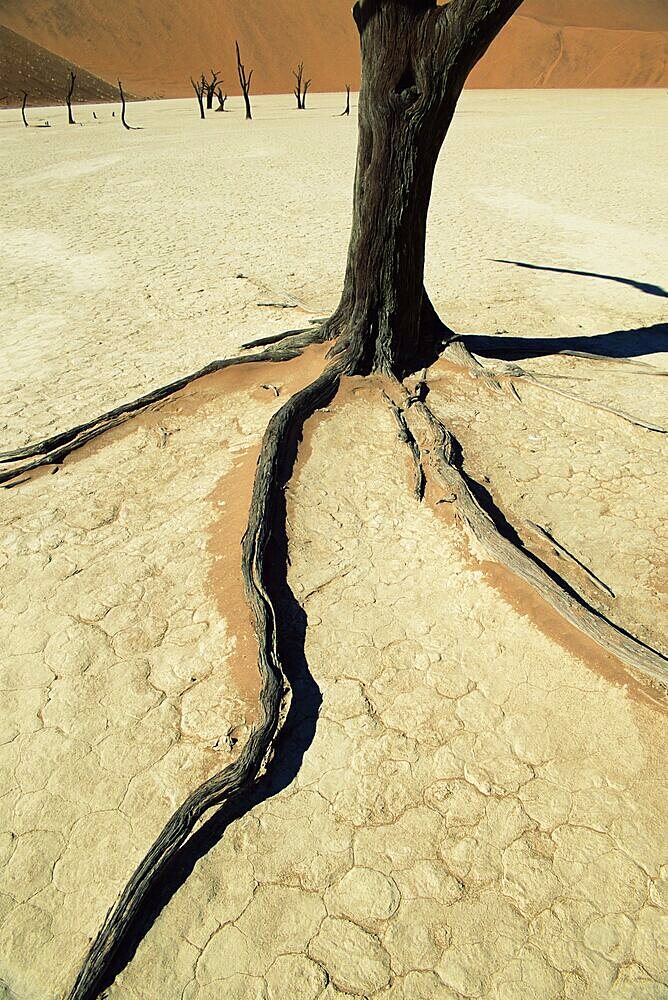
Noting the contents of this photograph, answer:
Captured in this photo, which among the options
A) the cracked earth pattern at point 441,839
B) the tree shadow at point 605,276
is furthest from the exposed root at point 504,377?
the tree shadow at point 605,276

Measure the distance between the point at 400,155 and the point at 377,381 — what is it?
142 centimetres

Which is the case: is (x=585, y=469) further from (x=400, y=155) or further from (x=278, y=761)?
(x=278, y=761)

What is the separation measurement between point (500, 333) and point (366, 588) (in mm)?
3696

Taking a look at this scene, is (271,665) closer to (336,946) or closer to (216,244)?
(336,946)

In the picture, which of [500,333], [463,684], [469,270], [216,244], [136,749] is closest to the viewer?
[136,749]

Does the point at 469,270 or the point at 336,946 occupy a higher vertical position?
the point at 469,270

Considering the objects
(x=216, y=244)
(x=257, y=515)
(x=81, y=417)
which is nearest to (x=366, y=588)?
(x=257, y=515)

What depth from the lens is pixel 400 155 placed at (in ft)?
14.7

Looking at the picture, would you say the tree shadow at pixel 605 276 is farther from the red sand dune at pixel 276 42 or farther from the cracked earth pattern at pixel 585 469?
the red sand dune at pixel 276 42

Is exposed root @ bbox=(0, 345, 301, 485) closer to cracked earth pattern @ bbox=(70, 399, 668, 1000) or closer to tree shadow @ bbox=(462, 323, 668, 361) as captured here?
tree shadow @ bbox=(462, 323, 668, 361)

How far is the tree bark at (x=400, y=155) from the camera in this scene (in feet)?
13.6

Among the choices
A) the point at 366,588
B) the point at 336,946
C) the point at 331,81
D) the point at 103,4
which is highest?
the point at 103,4

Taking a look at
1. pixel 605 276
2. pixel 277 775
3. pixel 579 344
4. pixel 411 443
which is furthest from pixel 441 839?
pixel 605 276

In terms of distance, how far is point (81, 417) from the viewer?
5262 millimetres
